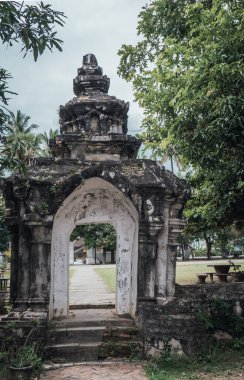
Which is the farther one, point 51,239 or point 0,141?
point 51,239

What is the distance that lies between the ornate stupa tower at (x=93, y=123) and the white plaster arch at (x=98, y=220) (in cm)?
94

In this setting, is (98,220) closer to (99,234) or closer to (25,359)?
(25,359)

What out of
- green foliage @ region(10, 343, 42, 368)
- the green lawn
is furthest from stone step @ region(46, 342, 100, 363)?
the green lawn

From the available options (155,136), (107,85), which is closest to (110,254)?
(155,136)

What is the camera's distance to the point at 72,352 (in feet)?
24.5

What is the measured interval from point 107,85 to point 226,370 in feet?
22.8

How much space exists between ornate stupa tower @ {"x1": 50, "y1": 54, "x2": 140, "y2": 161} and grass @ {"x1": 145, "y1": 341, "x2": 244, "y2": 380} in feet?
14.4

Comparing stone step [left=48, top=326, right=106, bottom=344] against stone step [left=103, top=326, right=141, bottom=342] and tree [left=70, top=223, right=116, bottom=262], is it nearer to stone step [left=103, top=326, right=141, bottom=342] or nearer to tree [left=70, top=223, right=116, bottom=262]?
stone step [left=103, top=326, right=141, bottom=342]

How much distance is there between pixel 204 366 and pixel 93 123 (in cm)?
555

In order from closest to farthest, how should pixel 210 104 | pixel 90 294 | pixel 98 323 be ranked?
pixel 98 323
pixel 210 104
pixel 90 294

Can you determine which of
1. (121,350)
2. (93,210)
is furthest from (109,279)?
(121,350)

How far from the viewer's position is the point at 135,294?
855 centimetres

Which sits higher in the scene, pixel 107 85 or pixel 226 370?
pixel 107 85

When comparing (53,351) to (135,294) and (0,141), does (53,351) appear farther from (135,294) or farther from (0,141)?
(0,141)
